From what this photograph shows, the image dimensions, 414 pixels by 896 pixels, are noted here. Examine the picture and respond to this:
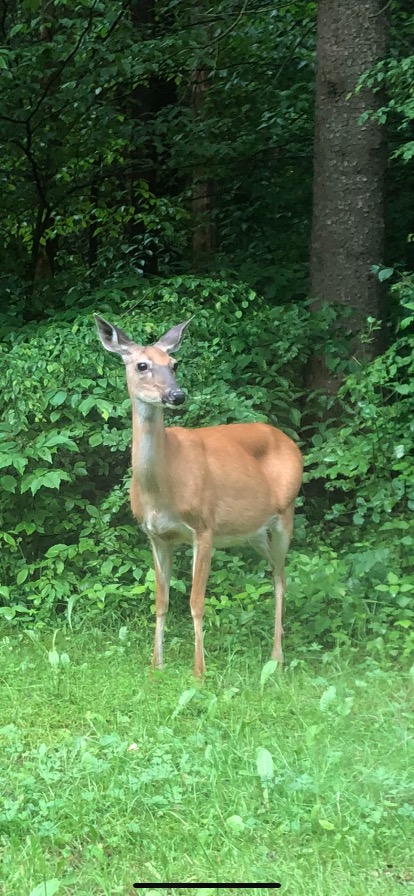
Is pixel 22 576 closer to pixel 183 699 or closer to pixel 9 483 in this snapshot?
pixel 9 483

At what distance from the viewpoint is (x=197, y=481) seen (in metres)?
4.79

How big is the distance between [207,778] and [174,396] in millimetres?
1692

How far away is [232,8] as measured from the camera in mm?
9047

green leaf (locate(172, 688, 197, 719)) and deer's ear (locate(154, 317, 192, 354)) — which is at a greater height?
deer's ear (locate(154, 317, 192, 354))

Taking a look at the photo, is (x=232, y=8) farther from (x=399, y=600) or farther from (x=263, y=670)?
(x=263, y=670)

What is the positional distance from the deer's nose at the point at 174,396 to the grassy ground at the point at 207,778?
130 centimetres

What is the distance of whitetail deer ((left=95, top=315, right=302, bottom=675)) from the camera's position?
15.0 feet

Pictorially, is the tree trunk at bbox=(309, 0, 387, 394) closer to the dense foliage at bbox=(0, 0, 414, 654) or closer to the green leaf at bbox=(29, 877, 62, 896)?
the dense foliage at bbox=(0, 0, 414, 654)

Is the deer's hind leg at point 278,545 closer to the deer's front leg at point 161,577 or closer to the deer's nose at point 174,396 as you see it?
the deer's front leg at point 161,577

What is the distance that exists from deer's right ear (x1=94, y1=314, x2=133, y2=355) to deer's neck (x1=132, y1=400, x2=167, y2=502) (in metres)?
0.28

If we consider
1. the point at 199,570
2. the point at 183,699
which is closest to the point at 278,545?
the point at 199,570

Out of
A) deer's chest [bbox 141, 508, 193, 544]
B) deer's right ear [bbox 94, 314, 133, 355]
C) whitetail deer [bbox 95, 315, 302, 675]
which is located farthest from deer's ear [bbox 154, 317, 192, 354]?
deer's chest [bbox 141, 508, 193, 544]

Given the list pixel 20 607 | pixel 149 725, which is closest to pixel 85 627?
pixel 20 607

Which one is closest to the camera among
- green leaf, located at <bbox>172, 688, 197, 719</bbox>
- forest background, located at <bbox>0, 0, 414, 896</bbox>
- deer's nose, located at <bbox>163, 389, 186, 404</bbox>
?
forest background, located at <bbox>0, 0, 414, 896</bbox>
